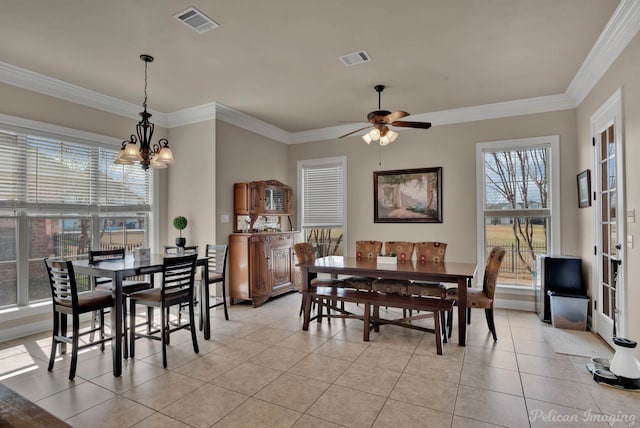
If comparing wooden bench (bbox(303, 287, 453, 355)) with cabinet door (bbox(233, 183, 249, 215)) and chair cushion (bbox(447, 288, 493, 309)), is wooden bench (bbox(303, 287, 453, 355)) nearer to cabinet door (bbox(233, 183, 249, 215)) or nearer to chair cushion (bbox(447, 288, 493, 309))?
chair cushion (bbox(447, 288, 493, 309))

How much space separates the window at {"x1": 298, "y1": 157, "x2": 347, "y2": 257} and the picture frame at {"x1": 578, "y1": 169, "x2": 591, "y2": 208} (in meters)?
3.35

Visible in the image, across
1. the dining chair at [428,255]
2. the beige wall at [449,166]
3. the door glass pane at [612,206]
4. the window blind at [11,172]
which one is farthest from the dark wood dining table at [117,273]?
the door glass pane at [612,206]

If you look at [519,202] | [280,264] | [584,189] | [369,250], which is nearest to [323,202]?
[280,264]

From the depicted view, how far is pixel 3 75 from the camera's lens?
367cm

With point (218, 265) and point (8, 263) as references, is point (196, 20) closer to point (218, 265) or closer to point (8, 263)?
point (218, 265)

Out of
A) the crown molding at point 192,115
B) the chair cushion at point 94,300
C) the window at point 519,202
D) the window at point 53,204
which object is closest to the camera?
the chair cushion at point 94,300

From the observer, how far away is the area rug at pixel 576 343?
3.36 meters

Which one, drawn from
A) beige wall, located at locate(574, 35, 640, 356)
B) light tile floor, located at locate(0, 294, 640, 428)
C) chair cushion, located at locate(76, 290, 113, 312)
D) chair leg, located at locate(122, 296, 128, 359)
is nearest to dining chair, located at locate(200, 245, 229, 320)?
light tile floor, located at locate(0, 294, 640, 428)

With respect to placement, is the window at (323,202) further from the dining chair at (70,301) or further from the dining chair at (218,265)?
the dining chair at (70,301)

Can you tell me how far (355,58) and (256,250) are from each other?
2940mm

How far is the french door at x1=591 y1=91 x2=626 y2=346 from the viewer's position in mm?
3207

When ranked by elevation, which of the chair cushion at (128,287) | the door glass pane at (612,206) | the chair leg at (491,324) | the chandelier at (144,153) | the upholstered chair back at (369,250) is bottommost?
the chair leg at (491,324)

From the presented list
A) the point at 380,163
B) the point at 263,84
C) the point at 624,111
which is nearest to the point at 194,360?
the point at 263,84

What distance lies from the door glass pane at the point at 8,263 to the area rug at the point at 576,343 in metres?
5.69
